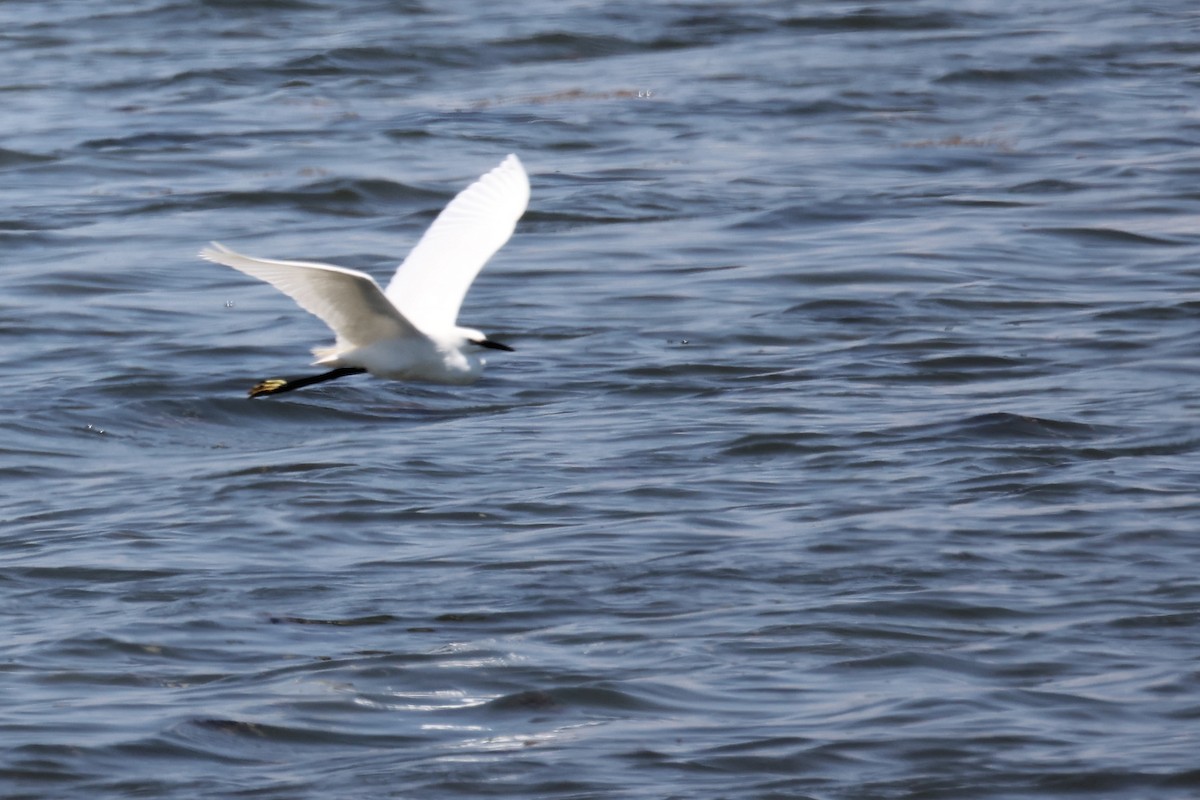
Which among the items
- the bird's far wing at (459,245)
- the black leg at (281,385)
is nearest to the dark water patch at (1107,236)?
the bird's far wing at (459,245)

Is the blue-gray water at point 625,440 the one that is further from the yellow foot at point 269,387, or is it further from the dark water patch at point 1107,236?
the yellow foot at point 269,387

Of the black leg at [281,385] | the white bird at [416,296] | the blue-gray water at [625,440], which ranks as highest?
the white bird at [416,296]

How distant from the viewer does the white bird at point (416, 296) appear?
6465 millimetres

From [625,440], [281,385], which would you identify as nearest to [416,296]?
[281,385]

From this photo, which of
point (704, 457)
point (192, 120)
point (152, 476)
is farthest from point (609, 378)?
point (192, 120)

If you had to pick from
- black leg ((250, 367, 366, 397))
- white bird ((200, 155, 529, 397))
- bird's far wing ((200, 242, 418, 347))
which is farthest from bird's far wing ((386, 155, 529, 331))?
bird's far wing ((200, 242, 418, 347))

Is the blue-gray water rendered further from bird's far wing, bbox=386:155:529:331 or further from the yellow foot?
bird's far wing, bbox=386:155:529:331

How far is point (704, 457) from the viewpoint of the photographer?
8445 millimetres

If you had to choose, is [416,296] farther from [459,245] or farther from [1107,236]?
[1107,236]

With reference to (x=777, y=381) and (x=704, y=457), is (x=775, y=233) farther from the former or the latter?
(x=704, y=457)

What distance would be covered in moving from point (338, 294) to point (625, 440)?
91.7 inches

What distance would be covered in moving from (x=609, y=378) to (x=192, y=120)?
276 inches

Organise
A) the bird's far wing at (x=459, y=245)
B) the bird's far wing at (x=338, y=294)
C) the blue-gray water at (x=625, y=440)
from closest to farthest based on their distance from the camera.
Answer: the blue-gray water at (x=625, y=440), the bird's far wing at (x=338, y=294), the bird's far wing at (x=459, y=245)

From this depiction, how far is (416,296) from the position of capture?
25.4 feet
